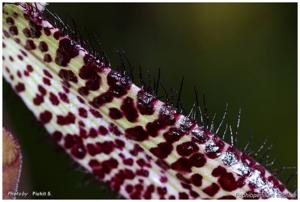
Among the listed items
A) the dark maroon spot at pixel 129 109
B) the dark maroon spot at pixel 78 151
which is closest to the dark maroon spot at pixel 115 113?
the dark maroon spot at pixel 129 109

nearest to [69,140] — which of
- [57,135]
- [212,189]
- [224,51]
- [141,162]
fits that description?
[57,135]

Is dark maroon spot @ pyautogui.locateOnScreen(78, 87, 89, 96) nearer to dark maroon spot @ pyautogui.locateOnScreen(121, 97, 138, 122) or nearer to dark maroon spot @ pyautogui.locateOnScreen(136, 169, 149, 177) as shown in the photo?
dark maroon spot @ pyautogui.locateOnScreen(121, 97, 138, 122)

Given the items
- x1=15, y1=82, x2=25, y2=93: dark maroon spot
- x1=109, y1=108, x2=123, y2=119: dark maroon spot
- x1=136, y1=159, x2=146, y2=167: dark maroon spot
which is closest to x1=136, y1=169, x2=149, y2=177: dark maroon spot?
x1=136, y1=159, x2=146, y2=167: dark maroon spot

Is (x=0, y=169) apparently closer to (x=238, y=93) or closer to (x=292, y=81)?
(x=238, y=93)

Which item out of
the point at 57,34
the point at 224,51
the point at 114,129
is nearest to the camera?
the point at 57,34

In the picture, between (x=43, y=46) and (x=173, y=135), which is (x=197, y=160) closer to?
(x=173, y=135)

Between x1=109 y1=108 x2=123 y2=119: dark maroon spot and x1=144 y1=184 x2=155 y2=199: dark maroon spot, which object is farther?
x1=144 y1=184 x2=155 y2=199: dark maroon spot

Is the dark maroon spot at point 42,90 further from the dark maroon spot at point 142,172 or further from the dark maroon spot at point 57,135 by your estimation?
the dark maroon spot at point 142,172

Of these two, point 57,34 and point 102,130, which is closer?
point 57,34
